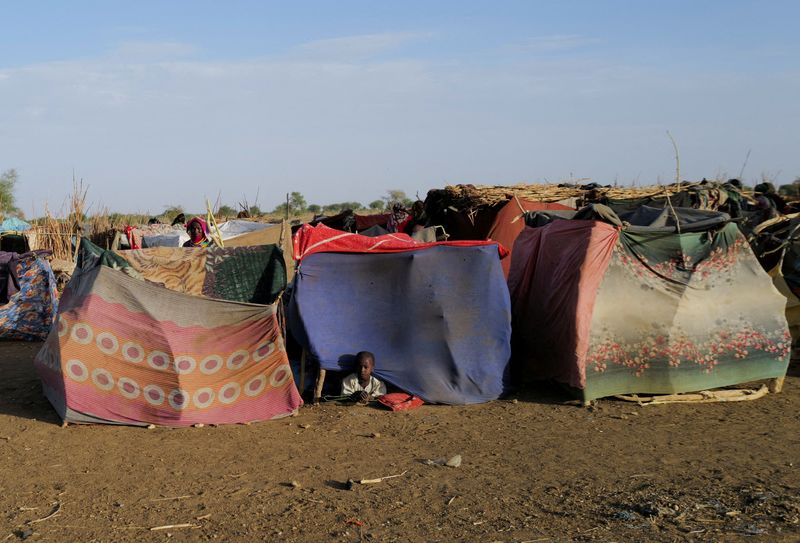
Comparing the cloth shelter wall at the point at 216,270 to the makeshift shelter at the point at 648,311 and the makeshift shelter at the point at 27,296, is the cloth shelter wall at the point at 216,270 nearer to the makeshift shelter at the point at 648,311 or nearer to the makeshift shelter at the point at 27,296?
the makeshift shelter at the point at 648,311

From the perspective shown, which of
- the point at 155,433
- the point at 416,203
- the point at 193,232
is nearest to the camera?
the point at 155,433

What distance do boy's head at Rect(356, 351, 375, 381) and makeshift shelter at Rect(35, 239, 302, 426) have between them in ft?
2.15

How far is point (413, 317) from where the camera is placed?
788cm

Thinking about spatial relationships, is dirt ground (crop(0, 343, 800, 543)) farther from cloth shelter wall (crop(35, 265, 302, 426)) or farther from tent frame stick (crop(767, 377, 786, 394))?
tent frame stick (crop(767, 377, 786, 394))

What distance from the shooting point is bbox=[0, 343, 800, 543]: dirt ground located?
4.80m

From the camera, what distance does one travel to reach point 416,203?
42.6 ft

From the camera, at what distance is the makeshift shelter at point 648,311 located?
7762mm

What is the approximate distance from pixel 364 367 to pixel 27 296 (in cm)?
634

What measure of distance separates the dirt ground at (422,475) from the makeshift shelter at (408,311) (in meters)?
0.34

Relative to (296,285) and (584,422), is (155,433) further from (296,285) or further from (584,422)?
(584,422)

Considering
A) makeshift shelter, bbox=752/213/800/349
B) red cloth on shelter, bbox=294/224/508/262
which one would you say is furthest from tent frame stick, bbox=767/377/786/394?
red cloth on shelter, bbox=294/224/508/262

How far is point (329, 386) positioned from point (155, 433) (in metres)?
1.75

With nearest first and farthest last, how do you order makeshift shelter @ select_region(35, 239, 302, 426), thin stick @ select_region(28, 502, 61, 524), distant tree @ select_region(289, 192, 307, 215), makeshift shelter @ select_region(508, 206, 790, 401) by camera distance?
thin stick @ select_region(28, 502, 61, 524), makeshift shelter @ select_region(35, 239, 302, 426), makeshift shelter @ select_region(508, 206, 790, 401), distant tree @ select_region(289, 192, 307, 215)

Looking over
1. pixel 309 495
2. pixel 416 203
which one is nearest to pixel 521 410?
pixel 309 495
